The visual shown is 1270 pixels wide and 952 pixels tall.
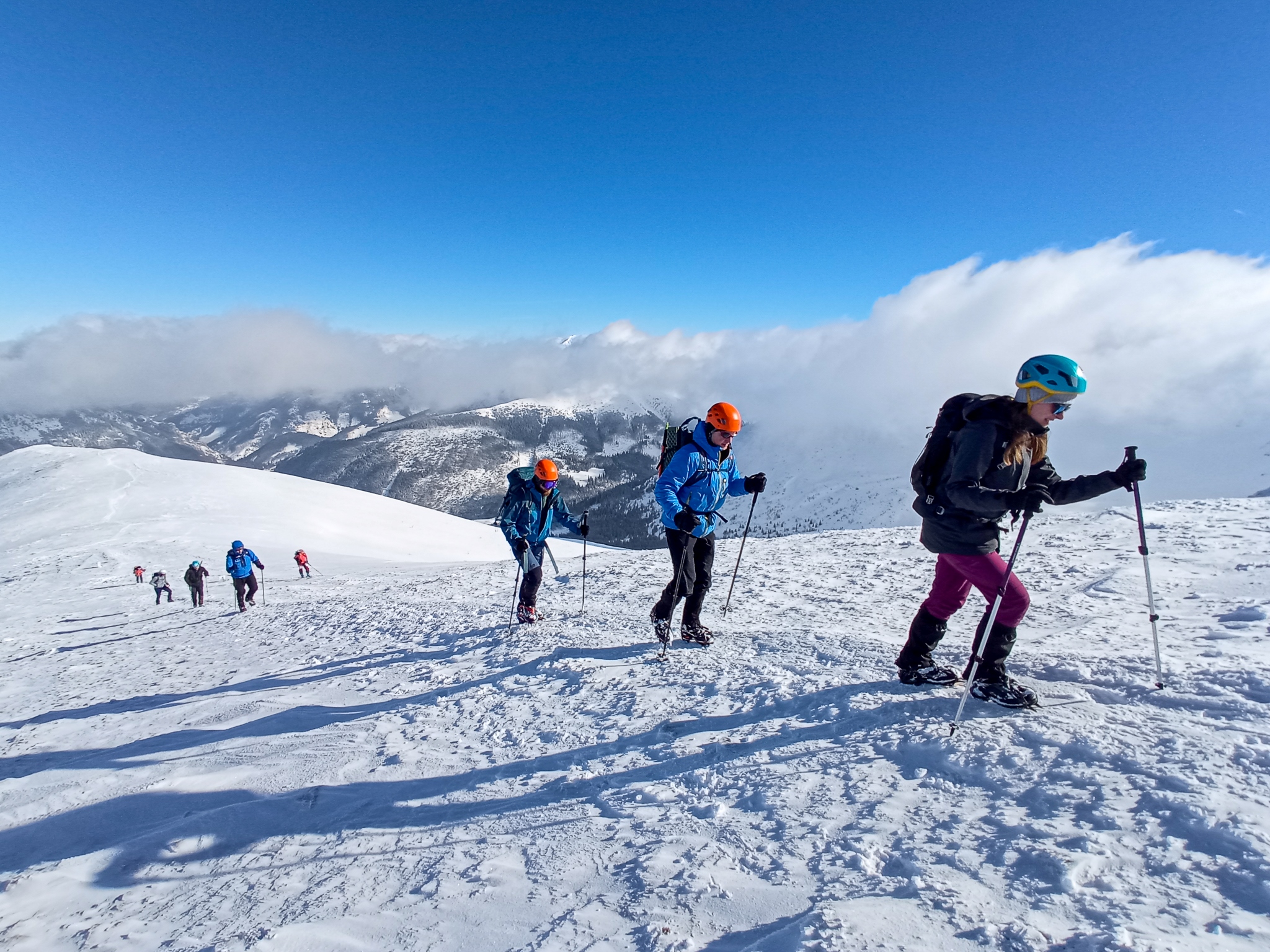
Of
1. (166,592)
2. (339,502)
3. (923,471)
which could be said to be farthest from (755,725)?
(339,502)

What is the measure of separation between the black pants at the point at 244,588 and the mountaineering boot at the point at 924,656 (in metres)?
16.9

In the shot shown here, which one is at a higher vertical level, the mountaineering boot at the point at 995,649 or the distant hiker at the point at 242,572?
the mountaineering boot at the point at 995,649

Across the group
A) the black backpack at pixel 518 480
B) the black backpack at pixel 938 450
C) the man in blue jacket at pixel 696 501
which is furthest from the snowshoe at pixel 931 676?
the black backpack at pixel 518 480

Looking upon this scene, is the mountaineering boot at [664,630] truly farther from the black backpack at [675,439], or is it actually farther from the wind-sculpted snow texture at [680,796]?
the black backpack at [675,439]

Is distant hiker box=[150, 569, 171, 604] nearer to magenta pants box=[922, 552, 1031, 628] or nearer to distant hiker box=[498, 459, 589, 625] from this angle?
distant hiker box=[498, 459, 589, 625]

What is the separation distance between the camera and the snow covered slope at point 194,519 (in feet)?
111

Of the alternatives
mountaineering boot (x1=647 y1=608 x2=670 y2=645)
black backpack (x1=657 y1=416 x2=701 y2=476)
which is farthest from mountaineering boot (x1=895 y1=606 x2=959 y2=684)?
black backpack (x1=657 y1=416 x2=701 y2=476)

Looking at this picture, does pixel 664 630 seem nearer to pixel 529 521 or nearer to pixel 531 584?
pixel 531 584

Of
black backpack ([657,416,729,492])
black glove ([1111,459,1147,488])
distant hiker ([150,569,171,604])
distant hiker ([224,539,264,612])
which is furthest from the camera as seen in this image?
distant hiker ([150,569,171,604])

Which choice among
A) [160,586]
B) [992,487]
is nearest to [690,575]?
[992,487]

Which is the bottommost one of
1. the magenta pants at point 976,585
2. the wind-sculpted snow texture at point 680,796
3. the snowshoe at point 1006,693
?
the wind-sculpted snow texture at point 680,796

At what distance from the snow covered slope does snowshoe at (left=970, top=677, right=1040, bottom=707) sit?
3208 centimetres

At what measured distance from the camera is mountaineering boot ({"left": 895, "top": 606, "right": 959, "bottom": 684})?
5266 mm

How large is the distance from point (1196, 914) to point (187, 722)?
9.08 meters
